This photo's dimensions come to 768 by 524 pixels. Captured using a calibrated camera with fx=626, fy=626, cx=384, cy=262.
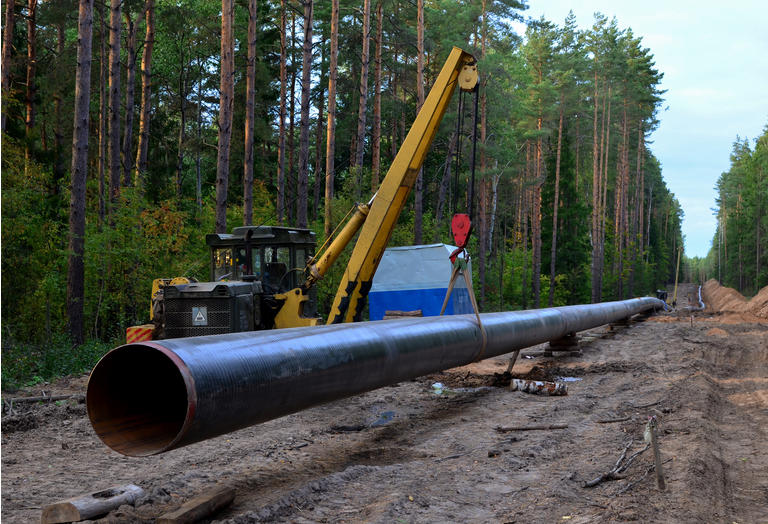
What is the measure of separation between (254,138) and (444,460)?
2512 centimetres

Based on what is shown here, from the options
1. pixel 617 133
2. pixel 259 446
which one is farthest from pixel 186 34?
pixel 617 133

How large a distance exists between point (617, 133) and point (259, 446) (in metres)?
51.8

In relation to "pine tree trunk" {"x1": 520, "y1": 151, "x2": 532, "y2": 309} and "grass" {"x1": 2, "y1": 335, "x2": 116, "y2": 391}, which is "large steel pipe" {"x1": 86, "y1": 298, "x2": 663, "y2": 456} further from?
"pine tree trunk" {"x1": 520, "y1": 151, "x2": 532, "y2": 309}

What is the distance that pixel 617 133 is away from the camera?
52.5 m

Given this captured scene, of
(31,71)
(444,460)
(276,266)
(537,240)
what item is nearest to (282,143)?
(31,71)

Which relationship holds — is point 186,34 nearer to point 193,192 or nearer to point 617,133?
point 193,192

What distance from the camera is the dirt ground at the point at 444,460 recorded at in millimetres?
4809

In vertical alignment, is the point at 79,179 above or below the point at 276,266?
above

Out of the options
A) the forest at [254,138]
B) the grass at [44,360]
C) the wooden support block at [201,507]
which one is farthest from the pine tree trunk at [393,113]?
the wooden support block at [201,507]

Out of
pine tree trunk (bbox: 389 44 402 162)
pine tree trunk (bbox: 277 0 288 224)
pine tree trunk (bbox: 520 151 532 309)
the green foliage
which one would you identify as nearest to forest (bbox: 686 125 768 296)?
the green foliage

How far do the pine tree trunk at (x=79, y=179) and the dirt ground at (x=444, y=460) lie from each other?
2.41 m

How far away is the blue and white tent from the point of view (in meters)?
16.0

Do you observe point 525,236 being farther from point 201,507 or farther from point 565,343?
point 201,507

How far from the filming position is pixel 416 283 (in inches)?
641
